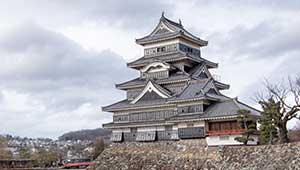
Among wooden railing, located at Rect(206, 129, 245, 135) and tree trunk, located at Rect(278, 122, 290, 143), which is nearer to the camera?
tree trunk, located at Rect(278, 122, 290, 143)

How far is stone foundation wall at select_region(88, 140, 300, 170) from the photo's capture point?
834 inches

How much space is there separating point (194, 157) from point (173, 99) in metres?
5.40

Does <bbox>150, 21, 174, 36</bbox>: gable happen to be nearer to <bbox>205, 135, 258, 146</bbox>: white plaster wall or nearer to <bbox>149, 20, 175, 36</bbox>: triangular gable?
<bbox>149, 20, 175, 36</bbox>: triangular gable

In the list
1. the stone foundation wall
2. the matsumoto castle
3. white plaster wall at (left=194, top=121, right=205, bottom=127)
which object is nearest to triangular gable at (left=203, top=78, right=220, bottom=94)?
the matsumoto castle

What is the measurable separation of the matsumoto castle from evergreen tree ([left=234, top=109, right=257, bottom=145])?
1.44 feet

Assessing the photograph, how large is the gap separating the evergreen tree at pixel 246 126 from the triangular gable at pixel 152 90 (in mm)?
7155

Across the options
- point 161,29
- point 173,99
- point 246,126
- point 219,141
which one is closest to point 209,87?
point 173,99

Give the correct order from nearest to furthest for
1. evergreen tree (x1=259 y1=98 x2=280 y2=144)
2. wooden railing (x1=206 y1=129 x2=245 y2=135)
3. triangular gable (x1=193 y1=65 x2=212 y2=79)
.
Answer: evergreen tree (x1=259 y1=98 x2=280 y2=144) < wooden railing (x1=206 y1=129 x2=245 y2=135) < triangular gable (x1=193 y1=65 x2=212 y2=79)

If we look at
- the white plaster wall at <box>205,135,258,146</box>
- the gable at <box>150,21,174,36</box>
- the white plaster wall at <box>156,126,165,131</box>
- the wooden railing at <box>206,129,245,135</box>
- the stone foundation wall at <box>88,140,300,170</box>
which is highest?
the gable at <box>150,21,174,36</box>

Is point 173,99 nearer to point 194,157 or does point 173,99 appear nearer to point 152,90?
point 152,90

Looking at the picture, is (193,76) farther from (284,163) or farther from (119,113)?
(284,163)

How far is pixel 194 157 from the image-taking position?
25.2m

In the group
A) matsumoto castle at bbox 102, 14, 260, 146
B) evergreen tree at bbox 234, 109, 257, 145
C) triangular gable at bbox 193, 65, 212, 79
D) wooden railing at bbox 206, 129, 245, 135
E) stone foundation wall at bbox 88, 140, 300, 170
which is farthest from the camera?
triangular gable at bbox 193, 65, 212, 79

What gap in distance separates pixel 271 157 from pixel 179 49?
1484cm
